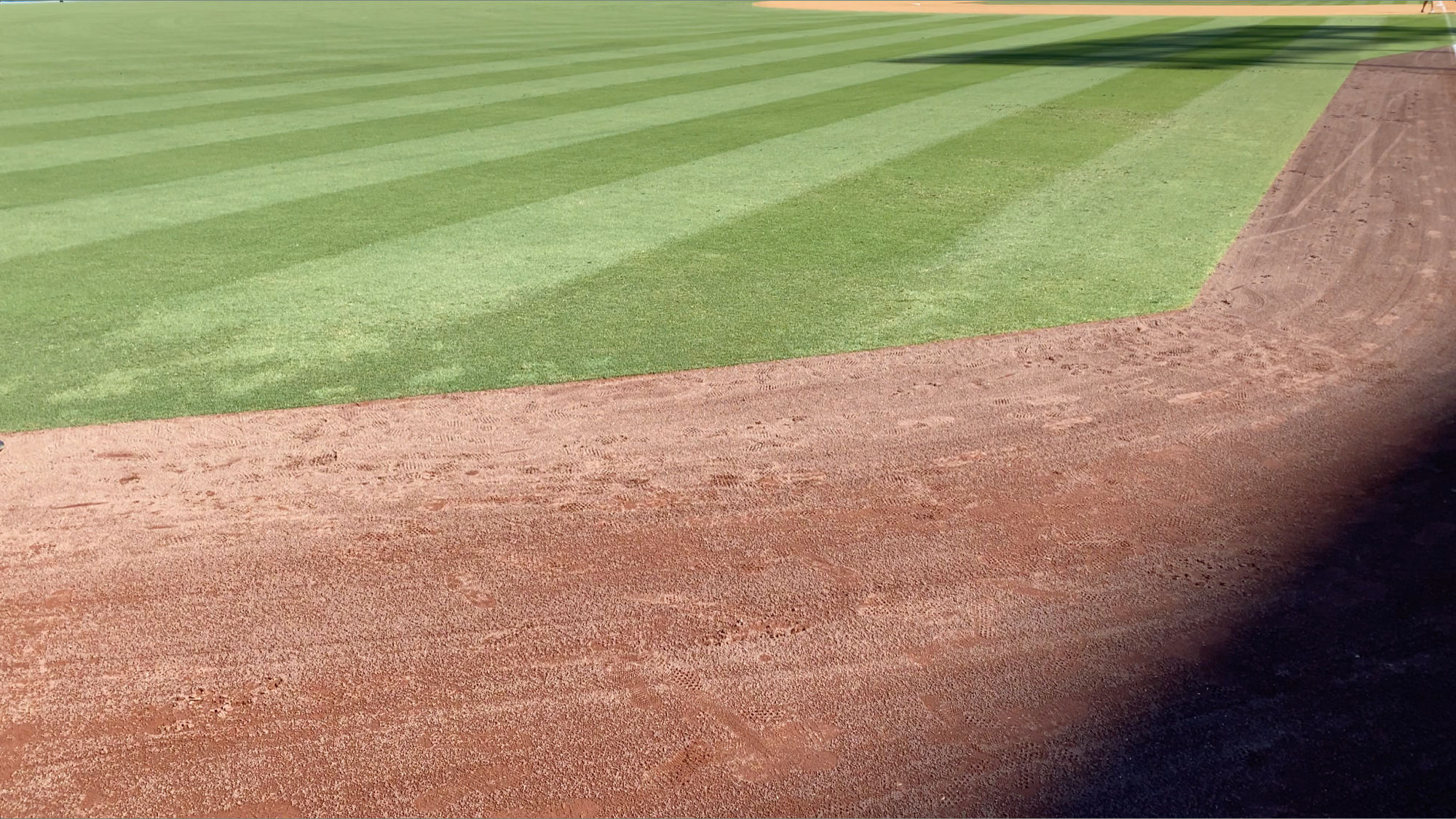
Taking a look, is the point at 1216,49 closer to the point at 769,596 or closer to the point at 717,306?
the point at 717,306

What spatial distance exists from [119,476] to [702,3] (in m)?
38.9

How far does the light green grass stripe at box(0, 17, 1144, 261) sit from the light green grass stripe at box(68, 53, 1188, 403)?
184 cm

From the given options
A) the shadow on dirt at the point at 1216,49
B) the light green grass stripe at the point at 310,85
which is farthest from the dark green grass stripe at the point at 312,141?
the shadow on dirt at the point at 1216,49

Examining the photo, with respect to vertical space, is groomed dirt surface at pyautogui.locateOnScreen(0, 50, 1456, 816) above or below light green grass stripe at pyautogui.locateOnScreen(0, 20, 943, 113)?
below

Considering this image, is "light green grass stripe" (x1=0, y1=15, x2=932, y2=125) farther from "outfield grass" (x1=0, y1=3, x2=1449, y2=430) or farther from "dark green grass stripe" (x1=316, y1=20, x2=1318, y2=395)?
"dark green grass stripe" (x1=316, y1=20, x2=1318, y2=395)

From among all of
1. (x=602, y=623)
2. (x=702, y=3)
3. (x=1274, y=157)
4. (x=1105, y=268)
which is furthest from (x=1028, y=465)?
(x=702, y=3)

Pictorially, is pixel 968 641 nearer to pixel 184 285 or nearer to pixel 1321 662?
pixel 1321 662

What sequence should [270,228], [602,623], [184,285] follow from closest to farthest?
[602,623] < [184,285] < [270,228]

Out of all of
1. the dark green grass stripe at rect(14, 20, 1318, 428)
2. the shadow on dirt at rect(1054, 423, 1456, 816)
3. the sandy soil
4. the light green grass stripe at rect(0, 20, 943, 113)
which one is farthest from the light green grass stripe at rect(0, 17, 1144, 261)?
the sandy soil

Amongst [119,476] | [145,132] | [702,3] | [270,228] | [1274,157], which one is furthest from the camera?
[702,3]

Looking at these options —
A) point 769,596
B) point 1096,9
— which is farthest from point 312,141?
point 1096,9

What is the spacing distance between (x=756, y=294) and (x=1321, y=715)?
415 centimetres

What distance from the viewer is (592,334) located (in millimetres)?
5969

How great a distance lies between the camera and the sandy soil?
32.3m
